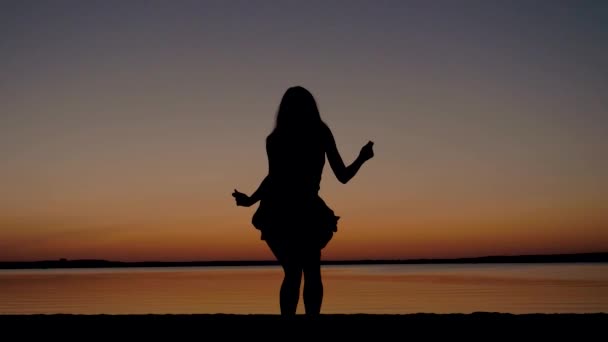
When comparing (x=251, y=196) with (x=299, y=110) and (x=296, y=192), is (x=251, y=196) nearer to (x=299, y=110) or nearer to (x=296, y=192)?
(x=296, y=192)

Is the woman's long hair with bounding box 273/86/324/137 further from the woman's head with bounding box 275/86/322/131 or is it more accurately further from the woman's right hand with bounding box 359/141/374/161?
the woman's right hand with bounding box 359/141/374/161

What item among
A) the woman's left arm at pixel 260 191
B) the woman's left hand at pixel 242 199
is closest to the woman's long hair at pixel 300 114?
the woman's left arm at pixel 260 191

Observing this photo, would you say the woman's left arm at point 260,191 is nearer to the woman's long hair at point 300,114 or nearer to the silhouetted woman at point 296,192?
the silhouetted woman at point 296,192

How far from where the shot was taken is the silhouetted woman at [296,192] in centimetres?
448

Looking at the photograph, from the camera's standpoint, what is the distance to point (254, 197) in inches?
182

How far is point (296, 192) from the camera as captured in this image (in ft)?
14.8

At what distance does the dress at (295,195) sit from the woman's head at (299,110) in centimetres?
8

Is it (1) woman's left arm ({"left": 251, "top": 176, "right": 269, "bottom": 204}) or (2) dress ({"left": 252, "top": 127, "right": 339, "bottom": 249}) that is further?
(1) woman's left arm ({"left": 251, "top": 176, "right": 269, "bottom": 204})
